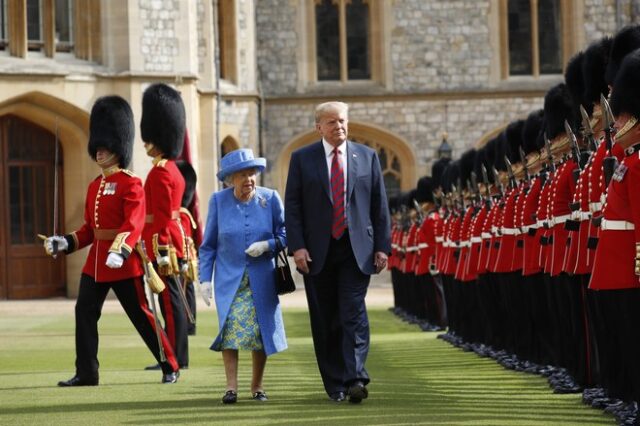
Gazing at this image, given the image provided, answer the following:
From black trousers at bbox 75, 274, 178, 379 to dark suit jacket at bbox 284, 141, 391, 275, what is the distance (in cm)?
154

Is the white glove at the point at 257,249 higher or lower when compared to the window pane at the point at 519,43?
lower

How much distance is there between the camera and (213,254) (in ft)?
26.5

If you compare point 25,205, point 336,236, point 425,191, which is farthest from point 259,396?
point 25,205

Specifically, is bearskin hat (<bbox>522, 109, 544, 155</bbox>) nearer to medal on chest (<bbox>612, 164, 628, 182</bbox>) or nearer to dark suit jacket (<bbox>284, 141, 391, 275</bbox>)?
dark suit jacket (<bbox>284, 141, 391, 275</bbox>)

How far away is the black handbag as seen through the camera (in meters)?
7.90

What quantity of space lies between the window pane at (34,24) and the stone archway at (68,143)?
2.80ft

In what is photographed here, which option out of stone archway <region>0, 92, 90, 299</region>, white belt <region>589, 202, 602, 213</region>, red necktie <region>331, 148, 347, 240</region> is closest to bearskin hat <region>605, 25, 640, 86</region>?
white belt <region>589, 202, 602, 213</region>

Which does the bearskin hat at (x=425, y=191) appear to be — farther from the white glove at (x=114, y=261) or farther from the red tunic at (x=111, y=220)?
the white glove at (x=114, y=261)

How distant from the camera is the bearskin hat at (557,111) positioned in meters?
9.54

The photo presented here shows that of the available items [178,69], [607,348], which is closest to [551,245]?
[607,348]

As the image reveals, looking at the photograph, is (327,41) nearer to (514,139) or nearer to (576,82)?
(514,139)

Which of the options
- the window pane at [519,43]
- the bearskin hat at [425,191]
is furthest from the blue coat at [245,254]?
the window pane at [519,43]

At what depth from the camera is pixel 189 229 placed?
1140 centimetres

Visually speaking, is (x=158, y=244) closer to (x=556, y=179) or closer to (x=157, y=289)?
(x=157, y=289)
